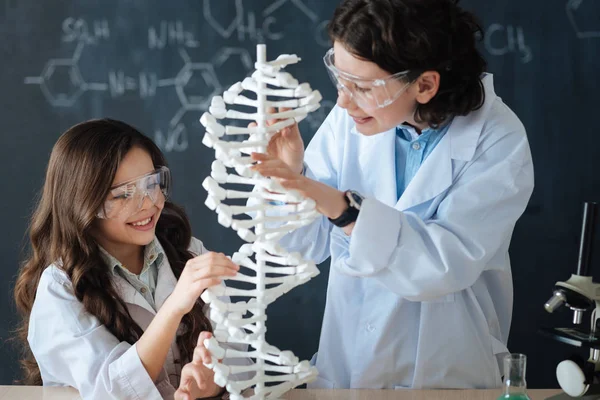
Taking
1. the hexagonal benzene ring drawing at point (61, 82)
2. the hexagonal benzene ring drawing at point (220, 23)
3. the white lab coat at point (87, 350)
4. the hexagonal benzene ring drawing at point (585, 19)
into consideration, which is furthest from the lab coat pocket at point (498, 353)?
the hexagonal benzene ring drawing at point (61, 82)

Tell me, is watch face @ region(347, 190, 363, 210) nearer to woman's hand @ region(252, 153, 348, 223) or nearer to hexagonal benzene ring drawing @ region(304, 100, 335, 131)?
woman's hand @ region(252, 153, 348, 223)

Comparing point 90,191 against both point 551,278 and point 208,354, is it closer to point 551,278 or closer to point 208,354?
point 208,354

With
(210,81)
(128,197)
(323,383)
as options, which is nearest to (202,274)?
(128,197)

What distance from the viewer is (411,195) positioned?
218cm

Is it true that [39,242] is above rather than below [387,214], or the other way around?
below

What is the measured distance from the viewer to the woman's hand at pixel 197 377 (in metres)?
1.84

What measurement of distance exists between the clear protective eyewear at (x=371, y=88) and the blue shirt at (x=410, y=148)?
0.95 ft

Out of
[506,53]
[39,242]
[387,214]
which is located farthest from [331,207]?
[506,53]

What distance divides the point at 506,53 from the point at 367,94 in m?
1.49

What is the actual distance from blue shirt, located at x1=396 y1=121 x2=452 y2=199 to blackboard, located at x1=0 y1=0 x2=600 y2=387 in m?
1.02

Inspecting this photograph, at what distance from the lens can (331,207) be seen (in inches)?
72.6

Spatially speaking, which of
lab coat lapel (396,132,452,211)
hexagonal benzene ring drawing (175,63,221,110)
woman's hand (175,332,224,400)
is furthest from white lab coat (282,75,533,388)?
hexagonal benzene ring drawing (175,63,221,110)

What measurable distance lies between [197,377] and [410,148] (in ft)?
3.07

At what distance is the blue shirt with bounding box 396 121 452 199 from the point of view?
2.23m
